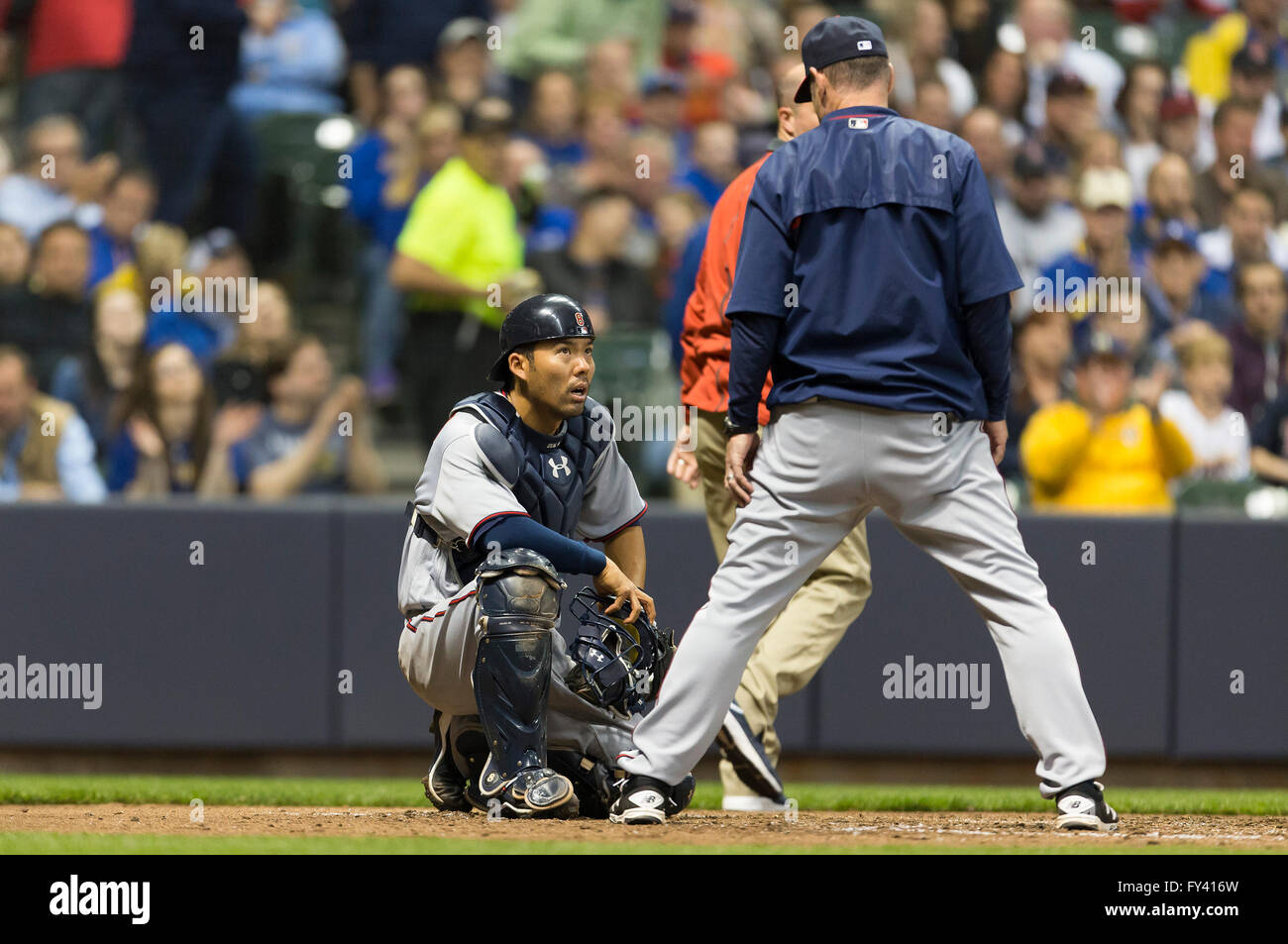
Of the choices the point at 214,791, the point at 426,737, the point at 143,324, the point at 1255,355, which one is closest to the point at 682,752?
the point at 214,791

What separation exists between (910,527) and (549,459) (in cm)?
98

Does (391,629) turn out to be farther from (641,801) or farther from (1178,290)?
(1178,290)

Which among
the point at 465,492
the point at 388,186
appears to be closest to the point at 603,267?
the point at 388,186

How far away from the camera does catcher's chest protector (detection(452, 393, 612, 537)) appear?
478 centimetres

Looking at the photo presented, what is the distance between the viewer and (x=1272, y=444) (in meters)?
7.90

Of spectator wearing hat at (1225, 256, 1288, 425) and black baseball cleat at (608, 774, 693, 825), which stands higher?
spectator wearing hat at (1225, 256, 1288, 425)

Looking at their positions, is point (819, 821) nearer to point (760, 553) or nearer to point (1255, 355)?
point (760, 553)

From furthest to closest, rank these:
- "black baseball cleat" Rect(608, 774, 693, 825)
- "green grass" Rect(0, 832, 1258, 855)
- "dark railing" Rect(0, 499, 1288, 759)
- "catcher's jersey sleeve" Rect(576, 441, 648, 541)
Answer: "dark railing" Rect(0, 499, 1288, 759) < "catcher's jersey sleeve" Rect(576, 441, 648, 541) < "black baseball cleat" Rect(608, 774, 693, 825) < "green grass" Rect(0, 832, 1258, 855)

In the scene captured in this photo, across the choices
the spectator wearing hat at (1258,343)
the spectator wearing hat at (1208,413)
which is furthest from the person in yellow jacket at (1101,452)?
the spectator wearing hat at (1258,343)

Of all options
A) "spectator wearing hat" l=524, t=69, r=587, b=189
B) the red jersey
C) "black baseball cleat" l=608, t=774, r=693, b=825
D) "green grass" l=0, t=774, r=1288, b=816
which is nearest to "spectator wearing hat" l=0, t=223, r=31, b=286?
"green grass" l=0, t=774, r=1288, b=816

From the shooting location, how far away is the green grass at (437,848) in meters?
3.94

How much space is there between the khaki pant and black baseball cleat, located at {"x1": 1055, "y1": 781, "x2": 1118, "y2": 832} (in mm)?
1308

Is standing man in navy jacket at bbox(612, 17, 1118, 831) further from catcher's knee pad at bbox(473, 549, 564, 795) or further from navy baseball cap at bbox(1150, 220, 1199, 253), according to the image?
navy baseball cap at bbox(1150, 220, 1199, 253)

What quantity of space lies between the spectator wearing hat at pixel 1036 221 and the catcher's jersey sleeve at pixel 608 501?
447 cm
